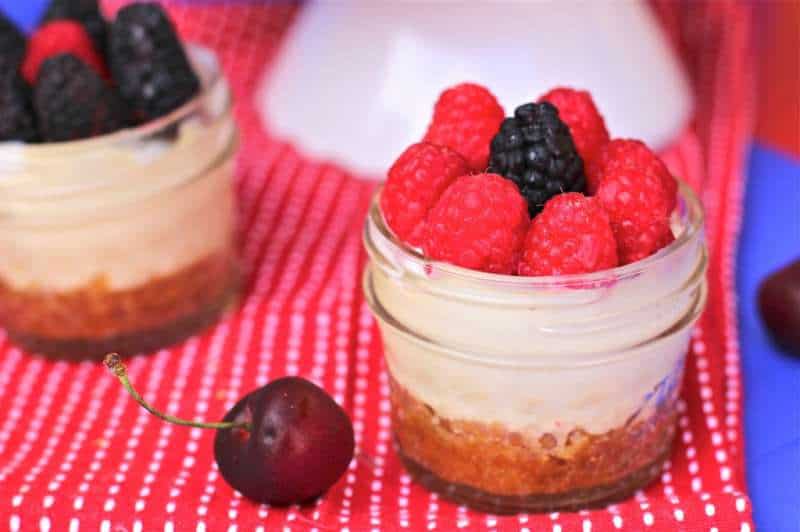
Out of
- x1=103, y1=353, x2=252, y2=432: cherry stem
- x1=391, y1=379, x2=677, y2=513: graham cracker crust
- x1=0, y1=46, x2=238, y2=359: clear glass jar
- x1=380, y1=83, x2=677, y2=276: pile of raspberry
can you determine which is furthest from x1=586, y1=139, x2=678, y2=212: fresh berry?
x1=0, y1=46, x2=238, y2=359: clear glass jar

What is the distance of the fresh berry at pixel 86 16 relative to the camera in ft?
3.55

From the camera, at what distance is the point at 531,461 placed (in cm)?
79

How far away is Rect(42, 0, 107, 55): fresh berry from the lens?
1081 millimetres

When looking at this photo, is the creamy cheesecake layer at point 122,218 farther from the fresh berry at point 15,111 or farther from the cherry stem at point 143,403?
the cherry stem at point 143,403

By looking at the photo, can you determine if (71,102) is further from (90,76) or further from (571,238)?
(571,238)

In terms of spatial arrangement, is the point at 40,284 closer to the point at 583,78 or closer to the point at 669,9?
the point at 583,78

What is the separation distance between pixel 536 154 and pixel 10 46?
21.6 inches

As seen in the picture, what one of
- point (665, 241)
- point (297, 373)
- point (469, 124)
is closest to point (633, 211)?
point (665, 241)

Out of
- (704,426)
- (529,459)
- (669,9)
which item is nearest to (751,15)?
(669,9)

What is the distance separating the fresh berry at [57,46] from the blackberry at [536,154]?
45 centimetres

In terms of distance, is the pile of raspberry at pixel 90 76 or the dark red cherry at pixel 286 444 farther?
the pile of raspberry at pixel 90 76

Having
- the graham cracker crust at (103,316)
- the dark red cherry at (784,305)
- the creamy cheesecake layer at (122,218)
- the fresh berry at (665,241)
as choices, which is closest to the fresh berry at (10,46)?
the creamy cheesecake layer at (122,218)

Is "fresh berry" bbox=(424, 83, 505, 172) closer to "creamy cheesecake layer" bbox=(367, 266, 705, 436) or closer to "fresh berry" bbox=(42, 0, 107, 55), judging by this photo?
"creamy cheesecake layer" bbox=(367, 266, 705, 436)

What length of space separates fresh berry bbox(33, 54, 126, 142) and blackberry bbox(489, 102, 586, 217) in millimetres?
387
